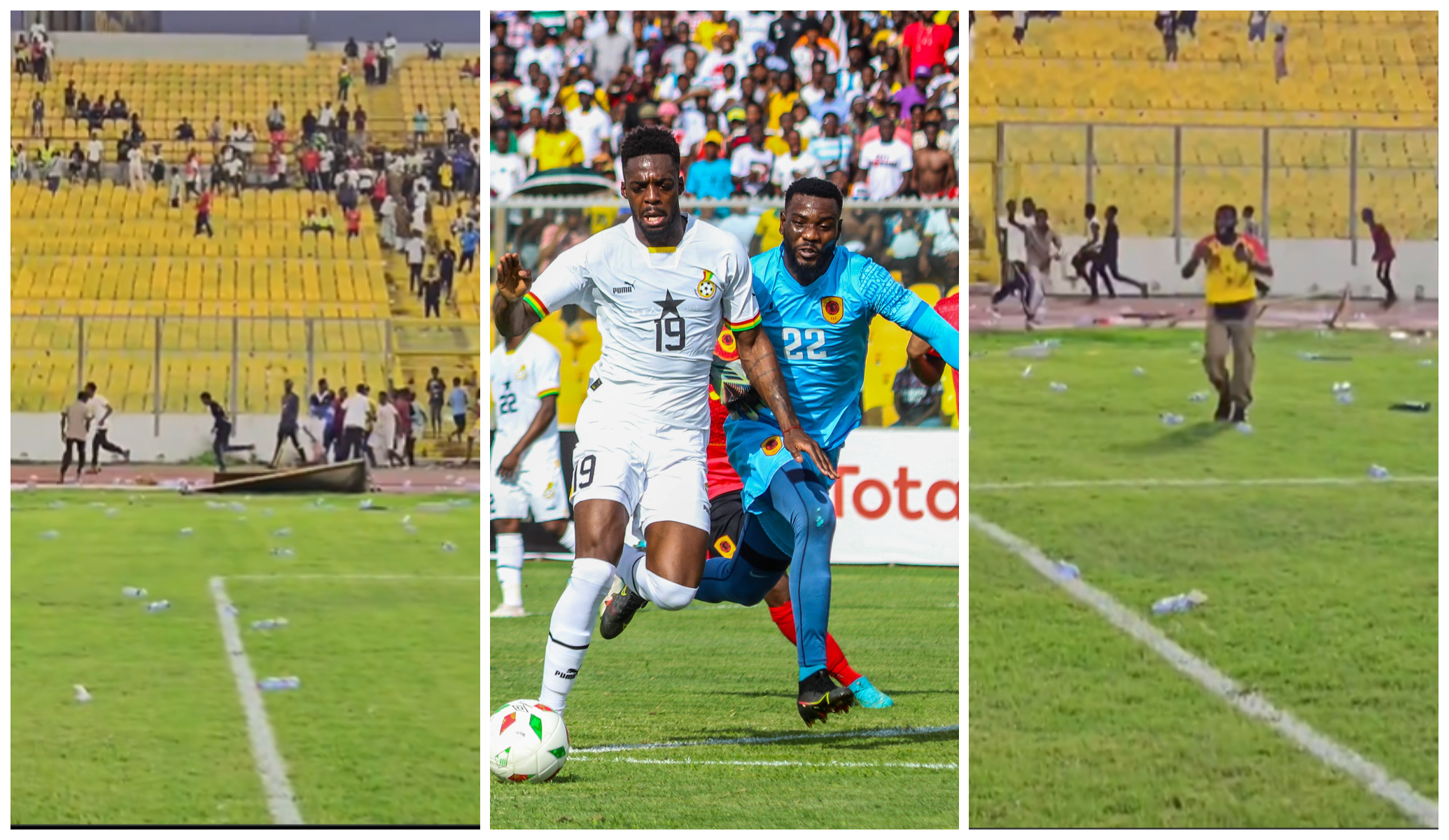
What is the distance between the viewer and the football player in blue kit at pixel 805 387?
555 cm

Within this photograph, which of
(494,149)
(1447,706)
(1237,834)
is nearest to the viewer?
(1237,834)

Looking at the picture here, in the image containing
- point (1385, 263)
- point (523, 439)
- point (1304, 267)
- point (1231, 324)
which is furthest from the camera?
point (1304, 267)

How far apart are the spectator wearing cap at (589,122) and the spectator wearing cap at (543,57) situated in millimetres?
126

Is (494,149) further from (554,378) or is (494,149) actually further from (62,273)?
(62,273)

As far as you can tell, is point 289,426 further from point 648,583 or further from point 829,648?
point 648,583

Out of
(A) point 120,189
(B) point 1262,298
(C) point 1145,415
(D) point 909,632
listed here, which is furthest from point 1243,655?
(A) point 120,189

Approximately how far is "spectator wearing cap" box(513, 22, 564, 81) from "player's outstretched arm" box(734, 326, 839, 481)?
3.02 metres

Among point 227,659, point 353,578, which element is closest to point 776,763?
point 227,659

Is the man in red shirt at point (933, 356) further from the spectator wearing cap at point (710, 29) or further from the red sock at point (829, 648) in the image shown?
the spectator wearing cap at point (710, 29)

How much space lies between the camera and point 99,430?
1769 centimetres

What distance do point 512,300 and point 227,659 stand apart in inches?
399

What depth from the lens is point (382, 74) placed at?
1898 cm

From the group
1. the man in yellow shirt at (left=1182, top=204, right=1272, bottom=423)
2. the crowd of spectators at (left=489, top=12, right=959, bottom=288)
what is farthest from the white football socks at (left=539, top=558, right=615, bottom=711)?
the man in yellow shirt at (left=1182, top=204, right=1272, bottom=423)

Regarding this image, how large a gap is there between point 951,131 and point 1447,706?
4.99m
